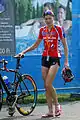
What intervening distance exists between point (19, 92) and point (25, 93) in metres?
0.14

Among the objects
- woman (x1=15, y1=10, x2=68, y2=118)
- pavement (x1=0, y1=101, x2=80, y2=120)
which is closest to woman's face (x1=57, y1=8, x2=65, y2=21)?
woman (x1=15, y1=10, x2=68, y2=118)

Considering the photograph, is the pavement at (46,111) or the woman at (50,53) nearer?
the woman at (50,53)

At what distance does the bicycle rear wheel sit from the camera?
7496mm

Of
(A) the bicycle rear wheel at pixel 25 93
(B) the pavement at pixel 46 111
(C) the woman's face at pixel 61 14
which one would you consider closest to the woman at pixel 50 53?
(B) the pavement at pixel 46 111

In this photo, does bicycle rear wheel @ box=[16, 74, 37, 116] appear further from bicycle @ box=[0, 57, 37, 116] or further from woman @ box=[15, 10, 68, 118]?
woman @ box=[15, 10, 68, 118]

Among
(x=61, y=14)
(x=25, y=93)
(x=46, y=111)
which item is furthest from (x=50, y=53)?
(x=61, y=14)

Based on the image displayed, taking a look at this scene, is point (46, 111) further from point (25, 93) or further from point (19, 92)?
point (19, 92)

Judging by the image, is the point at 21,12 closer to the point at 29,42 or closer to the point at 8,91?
the point at 29,42

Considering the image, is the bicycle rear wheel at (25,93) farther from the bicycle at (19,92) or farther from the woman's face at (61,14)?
the woman's face at (61,14)

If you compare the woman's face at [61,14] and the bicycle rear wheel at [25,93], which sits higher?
the woman's face at [61,14]

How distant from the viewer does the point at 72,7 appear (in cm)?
900

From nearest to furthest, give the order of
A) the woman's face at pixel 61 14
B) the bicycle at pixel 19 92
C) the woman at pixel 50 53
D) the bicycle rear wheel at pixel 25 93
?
1. the woman at pixel 50 53
2. the bicycle at pixel 19 92
3. the bicycle rear wheel at pixel 25 93
4. the woman's face at pixel 61 14

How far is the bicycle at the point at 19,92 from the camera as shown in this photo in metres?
7.30

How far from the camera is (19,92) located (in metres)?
7.54
